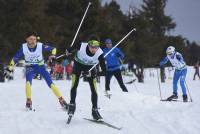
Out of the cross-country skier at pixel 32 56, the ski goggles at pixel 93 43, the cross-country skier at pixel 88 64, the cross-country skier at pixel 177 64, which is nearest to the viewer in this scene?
the ski goggles at pixel 93 43

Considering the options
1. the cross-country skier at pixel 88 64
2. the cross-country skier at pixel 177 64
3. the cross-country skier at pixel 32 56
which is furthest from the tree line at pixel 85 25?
the cross-country skier at pixel 88 64

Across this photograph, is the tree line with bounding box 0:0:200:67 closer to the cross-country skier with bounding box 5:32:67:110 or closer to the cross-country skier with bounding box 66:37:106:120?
the cross-country skier with bounding box 5:32:67:110

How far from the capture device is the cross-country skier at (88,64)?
11.0 meters

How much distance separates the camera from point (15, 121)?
11.0m

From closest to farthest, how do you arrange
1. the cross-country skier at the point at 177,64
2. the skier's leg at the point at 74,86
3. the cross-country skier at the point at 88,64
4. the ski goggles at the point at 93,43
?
the ski goggles at the point at 93,43 < the cross-country skier at the point at 88,64 < the skier's leg at the point at 74,86 < the cross-country skier at the point at 177,64

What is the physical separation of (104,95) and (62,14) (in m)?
21.5

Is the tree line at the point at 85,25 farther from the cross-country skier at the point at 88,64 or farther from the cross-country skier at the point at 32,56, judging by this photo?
the cross-country skier at the point at 88,64

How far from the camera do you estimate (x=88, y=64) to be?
11.4m

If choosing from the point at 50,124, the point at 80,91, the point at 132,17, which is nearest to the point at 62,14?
the point at 132,17

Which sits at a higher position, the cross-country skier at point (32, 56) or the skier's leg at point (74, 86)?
the cross-country skier at point (32, 56)

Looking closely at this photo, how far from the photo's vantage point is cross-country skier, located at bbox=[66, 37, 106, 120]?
1102 centimetres

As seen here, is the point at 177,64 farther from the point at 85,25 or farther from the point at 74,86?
the point at 85,25

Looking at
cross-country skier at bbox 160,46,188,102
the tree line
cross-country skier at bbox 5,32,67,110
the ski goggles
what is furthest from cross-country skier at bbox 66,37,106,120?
the tree line

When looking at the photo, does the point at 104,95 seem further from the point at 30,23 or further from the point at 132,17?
the point at 132,17
